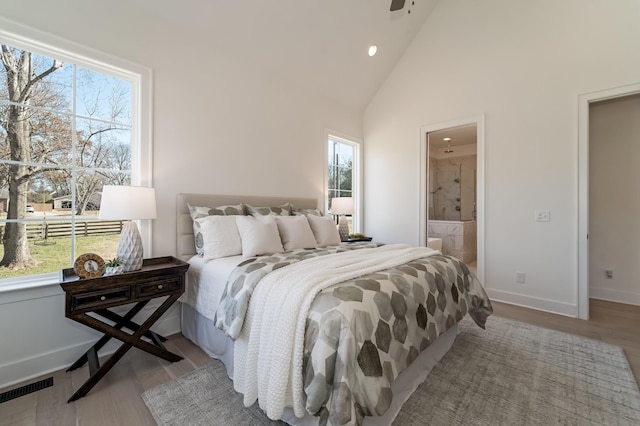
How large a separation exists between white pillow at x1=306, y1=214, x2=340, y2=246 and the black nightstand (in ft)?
4.33

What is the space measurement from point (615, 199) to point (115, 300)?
17.3ft

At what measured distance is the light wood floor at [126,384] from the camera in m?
1.55

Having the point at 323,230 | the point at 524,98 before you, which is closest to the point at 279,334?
the point at 323,230

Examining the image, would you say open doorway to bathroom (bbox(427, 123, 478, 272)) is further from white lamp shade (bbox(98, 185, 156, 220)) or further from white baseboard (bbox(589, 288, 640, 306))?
white lamp shade (bbox(98, 185, 156, 220))

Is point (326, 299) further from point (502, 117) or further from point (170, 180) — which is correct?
point (502, 117)

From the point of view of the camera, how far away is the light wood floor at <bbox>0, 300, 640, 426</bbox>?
5.08ft

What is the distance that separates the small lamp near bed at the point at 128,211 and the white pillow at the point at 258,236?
Result: 2.30 feet

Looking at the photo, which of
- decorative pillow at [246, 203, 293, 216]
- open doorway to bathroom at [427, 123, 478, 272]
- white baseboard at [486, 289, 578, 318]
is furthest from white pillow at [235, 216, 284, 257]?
open doorway to bathroom at [427, 123, 478, 272]

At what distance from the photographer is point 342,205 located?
4.04 metres

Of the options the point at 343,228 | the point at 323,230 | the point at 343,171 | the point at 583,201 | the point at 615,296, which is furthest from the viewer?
the point at 343,171

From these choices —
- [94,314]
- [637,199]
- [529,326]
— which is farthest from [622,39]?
[94,314]

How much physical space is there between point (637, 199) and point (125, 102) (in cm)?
554

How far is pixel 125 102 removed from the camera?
7.96ft

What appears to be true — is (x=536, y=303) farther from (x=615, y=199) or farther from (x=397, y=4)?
(x=397, y=4)
